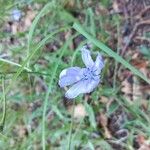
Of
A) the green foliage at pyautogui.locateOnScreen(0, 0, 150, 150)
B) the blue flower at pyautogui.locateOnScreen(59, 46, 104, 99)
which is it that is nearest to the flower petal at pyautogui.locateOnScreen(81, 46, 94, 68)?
the blue flower at pyautogui.locateOnScreen(59, 46, 104, 99)

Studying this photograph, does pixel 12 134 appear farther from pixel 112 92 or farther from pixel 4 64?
pixel 4 64

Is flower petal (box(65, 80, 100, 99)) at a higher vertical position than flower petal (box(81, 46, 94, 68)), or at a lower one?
lower

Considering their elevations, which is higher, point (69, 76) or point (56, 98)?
point (69, 76)

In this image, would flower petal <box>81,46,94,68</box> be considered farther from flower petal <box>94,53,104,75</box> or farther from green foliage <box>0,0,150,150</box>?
green foliage <box>0,0,150,150</box>

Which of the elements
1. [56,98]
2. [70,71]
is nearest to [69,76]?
[70,71]

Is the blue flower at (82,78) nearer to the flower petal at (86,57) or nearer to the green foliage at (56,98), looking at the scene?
the flower petal at (86,57)

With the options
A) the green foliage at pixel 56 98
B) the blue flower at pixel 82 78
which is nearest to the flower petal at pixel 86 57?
the blue flower at pixel 82 78

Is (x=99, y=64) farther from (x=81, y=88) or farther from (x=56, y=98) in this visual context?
(x=56, y=98)
